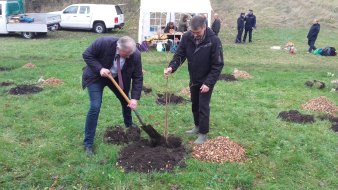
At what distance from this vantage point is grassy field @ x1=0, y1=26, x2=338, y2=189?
17.0 feet

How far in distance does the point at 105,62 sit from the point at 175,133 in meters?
2.03

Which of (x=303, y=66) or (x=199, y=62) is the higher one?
(x=199, y=62)

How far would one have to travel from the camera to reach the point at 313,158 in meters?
6.07

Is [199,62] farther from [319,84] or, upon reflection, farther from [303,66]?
[303,66]

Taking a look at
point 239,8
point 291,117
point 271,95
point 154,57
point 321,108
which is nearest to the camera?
point 291,117

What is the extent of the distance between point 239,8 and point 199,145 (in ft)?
90.8

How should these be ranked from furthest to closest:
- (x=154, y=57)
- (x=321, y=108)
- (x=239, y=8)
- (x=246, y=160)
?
1. (x=239, y=8)
2. (x=154, y=57)
3. (x=321, y=108)
4. (x=246, y=160)

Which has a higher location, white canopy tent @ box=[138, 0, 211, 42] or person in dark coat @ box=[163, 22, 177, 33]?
white canopy tent @ box=[138, 0, 211, 42]

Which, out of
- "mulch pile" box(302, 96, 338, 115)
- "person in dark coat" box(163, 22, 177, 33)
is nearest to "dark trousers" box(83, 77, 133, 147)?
"mulch pile" box(302, 96, 338, 115)

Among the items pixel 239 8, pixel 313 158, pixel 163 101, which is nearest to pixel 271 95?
pixel 163 101

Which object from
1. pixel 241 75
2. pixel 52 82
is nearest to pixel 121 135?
pixel 52 82

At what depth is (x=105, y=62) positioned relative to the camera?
5527mm

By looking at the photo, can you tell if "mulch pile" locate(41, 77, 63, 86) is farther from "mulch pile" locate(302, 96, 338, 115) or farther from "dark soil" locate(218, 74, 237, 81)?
"mulch pile" locate(302, 96, 338, 115)

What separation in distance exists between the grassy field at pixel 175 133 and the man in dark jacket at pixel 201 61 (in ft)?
2.46
